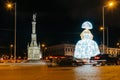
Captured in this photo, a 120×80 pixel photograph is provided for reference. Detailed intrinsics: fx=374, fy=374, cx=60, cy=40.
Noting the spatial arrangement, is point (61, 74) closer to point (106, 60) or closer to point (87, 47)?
point (106, 60)

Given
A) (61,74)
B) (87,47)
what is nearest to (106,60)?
(61,74)

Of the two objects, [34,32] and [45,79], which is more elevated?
[34,32]

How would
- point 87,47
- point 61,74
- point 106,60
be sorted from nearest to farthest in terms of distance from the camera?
point 61,74
point 106,60
point 87,47

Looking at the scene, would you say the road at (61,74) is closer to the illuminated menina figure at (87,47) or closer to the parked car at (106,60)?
the parked car at (106,60)

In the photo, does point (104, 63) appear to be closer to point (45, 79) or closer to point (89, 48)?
point (45, 79)

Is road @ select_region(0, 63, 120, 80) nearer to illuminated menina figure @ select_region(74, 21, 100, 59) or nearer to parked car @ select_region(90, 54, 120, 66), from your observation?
parked car @ select_region(90, 54, 120, 66)

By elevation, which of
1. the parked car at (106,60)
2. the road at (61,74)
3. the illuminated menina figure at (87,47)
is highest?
the illuminated menina figure at (87,47)

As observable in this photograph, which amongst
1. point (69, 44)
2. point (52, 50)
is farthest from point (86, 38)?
point (52, 50)

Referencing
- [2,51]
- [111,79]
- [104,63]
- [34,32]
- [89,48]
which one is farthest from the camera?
[2,51]

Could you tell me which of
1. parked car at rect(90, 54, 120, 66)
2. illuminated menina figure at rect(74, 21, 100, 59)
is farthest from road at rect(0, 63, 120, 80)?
illuminated menina figure at rect(74, 21, 100, 59)

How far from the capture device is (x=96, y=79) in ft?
64.5

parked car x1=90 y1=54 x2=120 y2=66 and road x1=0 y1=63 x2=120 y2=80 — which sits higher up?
parked car x1=90 y1=54 x2=120 y2=66

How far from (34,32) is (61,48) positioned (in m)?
30.2

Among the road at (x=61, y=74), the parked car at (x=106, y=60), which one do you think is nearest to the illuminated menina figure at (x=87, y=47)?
the parked car at (x=106, y=60)
